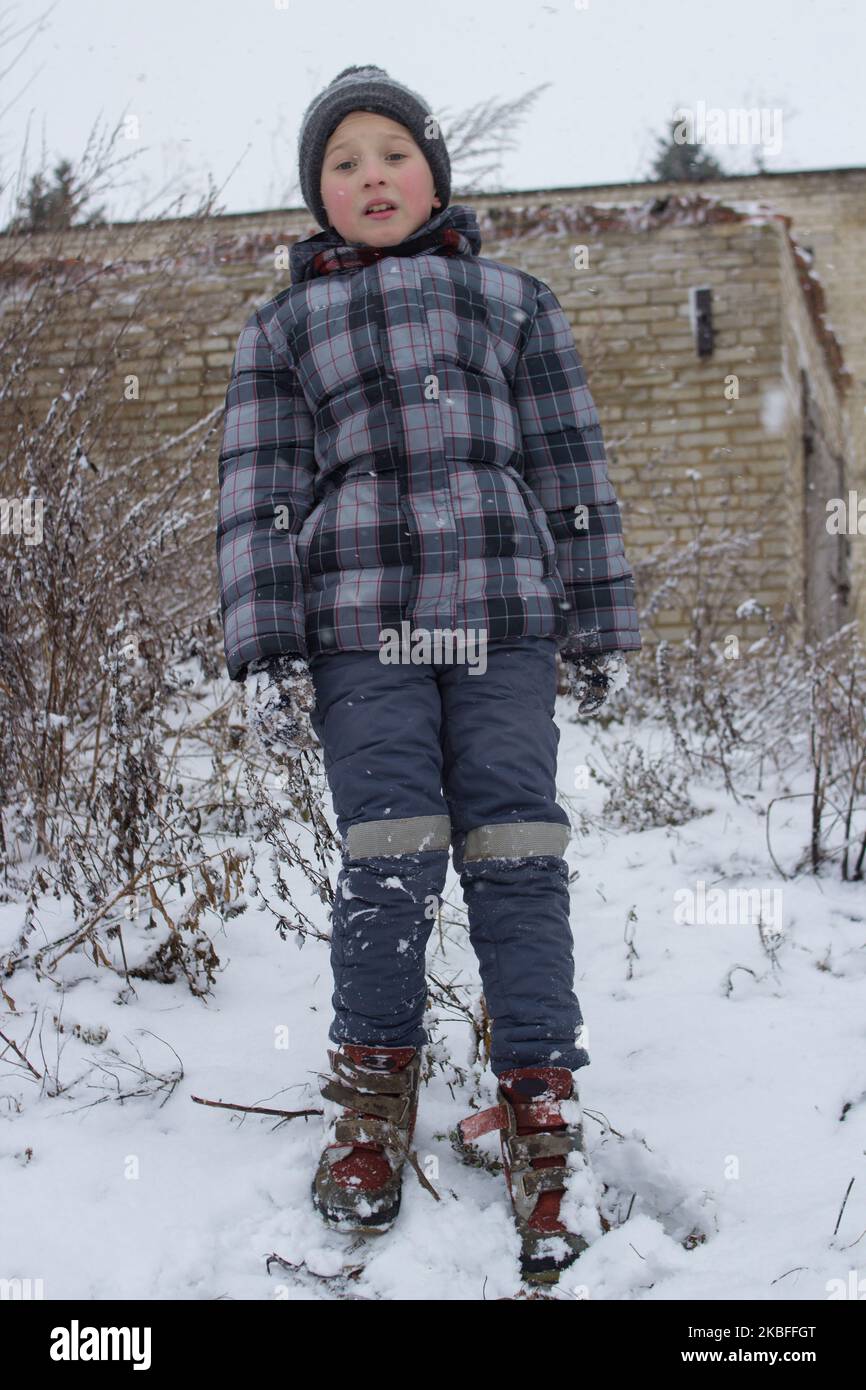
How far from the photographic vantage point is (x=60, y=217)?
3.35 meters

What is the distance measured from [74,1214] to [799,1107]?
1099mm

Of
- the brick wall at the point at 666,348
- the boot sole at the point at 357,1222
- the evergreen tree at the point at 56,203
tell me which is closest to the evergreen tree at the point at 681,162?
the brick wall at the point at 666,348

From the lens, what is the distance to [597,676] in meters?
1.73

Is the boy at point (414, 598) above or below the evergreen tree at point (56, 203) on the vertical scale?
below

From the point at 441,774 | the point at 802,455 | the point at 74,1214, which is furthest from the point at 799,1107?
the point at 802,455

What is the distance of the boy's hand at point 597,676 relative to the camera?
1715mm

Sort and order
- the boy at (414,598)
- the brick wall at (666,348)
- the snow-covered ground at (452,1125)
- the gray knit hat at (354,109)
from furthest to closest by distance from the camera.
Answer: the brick wall at (666,348) < the gray knit hat at (354,109) < the boy at (414,598) < the snow-covered ground at (452,1125)

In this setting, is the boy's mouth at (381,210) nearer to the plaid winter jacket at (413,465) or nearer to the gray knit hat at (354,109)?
the plaid winter jacket at (413,465)

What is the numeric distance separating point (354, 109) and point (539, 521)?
784 millimetres

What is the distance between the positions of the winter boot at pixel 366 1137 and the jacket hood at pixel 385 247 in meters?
1.27

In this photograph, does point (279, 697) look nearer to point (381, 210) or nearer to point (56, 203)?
point (381, 210)

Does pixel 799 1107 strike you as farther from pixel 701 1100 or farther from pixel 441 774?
pixel 441 774

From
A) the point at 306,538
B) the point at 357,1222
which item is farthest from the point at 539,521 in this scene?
the point at 357,1222
